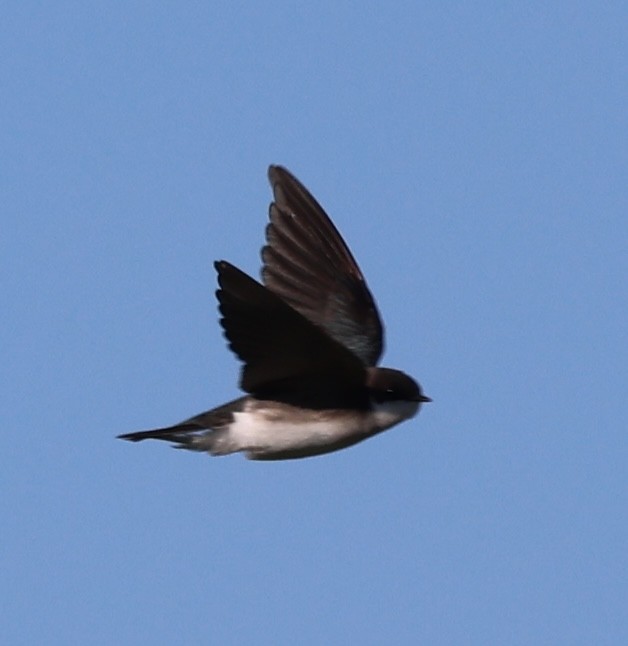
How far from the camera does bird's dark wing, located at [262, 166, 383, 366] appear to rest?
793 cm

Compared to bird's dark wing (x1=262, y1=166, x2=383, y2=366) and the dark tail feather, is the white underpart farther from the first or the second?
bird's dark wing (x1=262, y1=166, x2=383, y2=366)

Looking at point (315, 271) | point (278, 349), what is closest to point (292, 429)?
point (278, 349)

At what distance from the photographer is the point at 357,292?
805cm

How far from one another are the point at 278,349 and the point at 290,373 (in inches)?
9.2

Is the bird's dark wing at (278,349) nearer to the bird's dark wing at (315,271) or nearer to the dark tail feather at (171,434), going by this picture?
the dark tail feather at (171,434)

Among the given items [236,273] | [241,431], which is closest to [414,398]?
[241,431]

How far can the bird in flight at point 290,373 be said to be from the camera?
21.5ft

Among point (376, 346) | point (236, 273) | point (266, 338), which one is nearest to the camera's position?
point (236, 273)

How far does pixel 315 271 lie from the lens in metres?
8.05

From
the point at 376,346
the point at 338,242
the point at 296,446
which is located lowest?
the point at 296,446

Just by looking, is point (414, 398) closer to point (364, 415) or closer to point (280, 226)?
point (364, 415)

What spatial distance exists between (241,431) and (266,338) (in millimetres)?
558

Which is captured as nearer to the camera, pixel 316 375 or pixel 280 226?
pixel 316 375

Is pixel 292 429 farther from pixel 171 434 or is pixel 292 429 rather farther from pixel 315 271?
pixel 315 271
